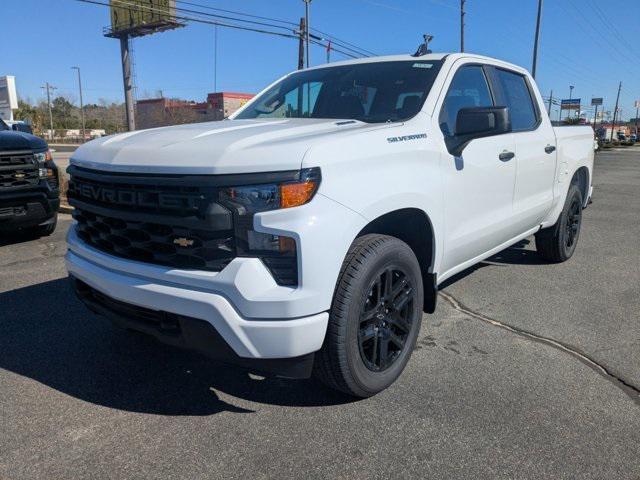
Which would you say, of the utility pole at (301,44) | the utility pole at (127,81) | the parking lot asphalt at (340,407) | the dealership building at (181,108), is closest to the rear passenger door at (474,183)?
the parking lot asphalt at (340,407)

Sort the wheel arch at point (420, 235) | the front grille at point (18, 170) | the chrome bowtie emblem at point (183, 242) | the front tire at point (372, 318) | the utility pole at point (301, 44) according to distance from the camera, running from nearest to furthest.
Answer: the chrome bowtie emblem at point (183, 242) < the front tire at point (372, 318) < the wheel arch at point (420, 235) < the front grille at point (18, 170) < the utility pole at point (301, 44)

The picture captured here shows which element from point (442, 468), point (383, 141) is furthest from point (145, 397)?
point (383, 141)

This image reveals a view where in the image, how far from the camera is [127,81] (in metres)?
41.2

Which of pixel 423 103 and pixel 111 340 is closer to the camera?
pixel 423 103

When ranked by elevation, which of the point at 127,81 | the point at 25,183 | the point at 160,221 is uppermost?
the point at 127,81

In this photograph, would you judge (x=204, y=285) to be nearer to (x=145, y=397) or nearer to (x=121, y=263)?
(x=121, y=263)

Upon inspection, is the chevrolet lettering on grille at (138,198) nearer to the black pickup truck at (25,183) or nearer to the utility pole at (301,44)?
the black pickup truck at (25,183)

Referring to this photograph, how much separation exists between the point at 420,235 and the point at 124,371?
77.6 inches

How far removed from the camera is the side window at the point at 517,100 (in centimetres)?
438

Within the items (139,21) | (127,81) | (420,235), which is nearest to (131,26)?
(139,21)

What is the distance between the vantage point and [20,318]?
4.14m

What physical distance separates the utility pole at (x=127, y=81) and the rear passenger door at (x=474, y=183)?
3781 cm

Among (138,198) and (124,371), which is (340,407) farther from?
(138,198)

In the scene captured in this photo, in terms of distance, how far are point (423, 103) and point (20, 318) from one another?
336cm
